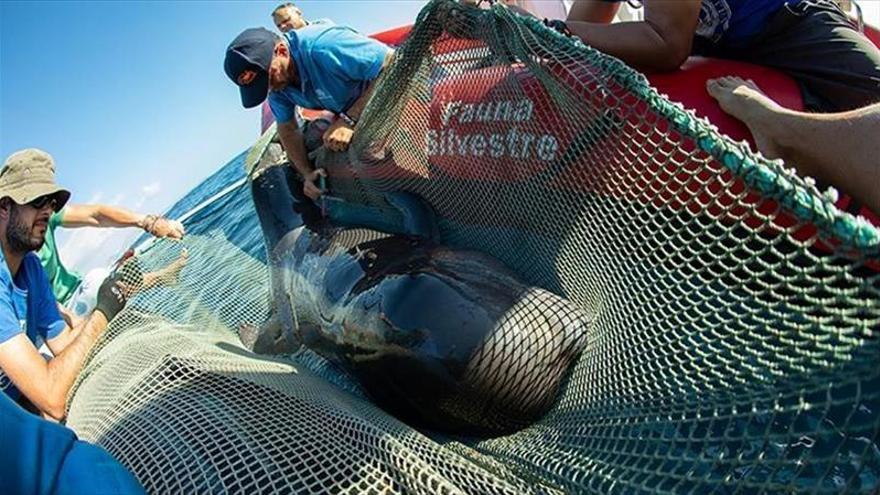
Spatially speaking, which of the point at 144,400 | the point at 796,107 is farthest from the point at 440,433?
the point at 796,107

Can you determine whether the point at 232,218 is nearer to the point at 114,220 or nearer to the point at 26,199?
the point at 114,220

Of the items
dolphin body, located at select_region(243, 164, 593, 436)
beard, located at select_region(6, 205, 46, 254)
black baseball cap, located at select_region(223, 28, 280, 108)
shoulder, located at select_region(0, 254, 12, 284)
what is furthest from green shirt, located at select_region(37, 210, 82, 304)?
dolphin body, located at select_region(243, 164, 593, 436)

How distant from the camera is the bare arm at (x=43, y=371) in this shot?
329cm

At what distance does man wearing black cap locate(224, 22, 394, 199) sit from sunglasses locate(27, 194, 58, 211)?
4.92 ft

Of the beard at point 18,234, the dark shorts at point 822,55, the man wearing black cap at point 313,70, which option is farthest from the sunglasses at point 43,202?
the dark shorts at point 822,55

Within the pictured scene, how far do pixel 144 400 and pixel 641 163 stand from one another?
76.2 inches

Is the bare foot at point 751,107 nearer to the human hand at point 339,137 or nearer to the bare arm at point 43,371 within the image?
the human hand at point 339,137

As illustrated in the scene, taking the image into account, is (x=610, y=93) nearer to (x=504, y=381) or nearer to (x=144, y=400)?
(x=504, y=381)

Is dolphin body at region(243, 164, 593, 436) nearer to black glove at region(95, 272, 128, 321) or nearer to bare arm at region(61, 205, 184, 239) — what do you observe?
black glove at region(95, 272, 128, 321)

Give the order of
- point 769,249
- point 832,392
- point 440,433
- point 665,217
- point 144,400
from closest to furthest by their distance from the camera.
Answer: point 832,392, point 769,249, point 665,217, point 144,400, point 440,433

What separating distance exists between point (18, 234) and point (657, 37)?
4064 mm

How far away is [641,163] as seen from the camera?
206 centimetres

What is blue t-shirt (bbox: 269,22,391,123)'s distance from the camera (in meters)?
4.08

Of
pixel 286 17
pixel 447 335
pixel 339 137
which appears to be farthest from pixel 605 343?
pixel 286 17
